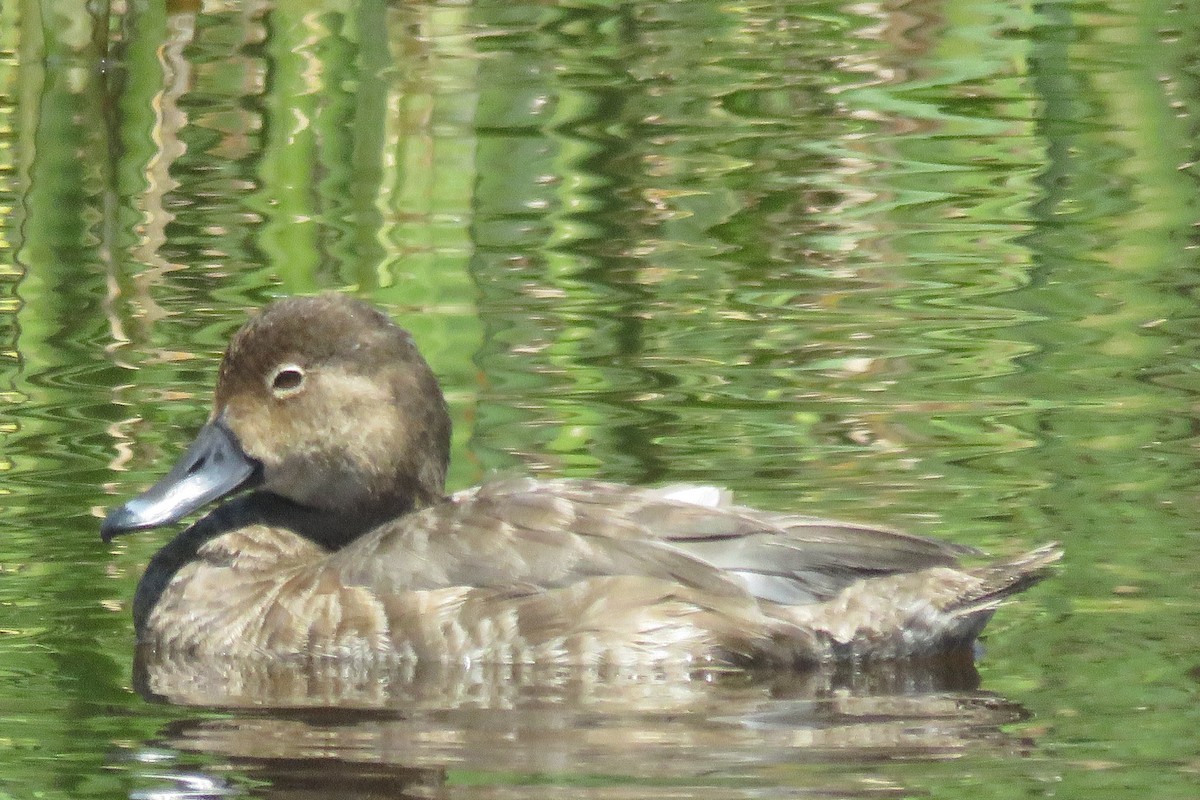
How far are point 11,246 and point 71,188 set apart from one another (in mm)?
389

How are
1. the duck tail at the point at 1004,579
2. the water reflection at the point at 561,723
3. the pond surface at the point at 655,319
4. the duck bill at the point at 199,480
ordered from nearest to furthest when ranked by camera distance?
the water reflection at the point at 561,723 < the pond surface at the point at 655,319 < the duck tail at the point at 1004,579 < the duck bill at the point at 199,480

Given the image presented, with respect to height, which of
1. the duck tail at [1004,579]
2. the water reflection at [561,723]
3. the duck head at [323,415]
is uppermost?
the duck head at [323,415]

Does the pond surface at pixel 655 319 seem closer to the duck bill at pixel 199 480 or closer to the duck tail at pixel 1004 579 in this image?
the duck tail at pixel 1004 579

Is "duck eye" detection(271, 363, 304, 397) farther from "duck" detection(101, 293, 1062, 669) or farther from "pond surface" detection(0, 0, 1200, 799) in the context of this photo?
"pond surface" detection(0, 0, 1200, 799)

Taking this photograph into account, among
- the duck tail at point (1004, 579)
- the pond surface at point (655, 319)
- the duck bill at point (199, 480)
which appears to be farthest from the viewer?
the duck bill at point (199, 480)

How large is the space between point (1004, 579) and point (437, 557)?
1274mm

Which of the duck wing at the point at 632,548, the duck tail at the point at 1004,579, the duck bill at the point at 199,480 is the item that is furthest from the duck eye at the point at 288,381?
the duck tail at the point at 1004,579

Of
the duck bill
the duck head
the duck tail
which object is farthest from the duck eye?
the duck tail

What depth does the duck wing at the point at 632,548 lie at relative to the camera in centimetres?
559

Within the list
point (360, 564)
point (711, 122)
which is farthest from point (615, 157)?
point (360, 564)

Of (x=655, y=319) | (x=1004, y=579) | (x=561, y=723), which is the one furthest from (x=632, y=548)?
(x=655, y=319)

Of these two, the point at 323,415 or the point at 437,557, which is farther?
the point at 323,415

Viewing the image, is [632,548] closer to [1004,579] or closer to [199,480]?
[1004,579]

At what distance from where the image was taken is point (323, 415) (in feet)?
20.3
